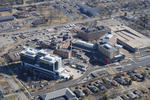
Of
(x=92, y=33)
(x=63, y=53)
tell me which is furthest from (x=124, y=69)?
(x=92, y=33)

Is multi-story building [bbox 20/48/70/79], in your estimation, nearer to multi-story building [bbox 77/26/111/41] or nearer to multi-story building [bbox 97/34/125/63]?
multi-story building [bbox 97/34/125/63]

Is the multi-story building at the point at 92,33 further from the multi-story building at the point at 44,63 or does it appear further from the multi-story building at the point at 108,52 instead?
the multi-story building at the point at 44,63

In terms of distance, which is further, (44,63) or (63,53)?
(63,53)

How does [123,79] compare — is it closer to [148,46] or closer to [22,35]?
[148,46]

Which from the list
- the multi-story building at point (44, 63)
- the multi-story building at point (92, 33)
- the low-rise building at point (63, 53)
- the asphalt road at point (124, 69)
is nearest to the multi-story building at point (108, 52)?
the asphalt road at point (124, 69)

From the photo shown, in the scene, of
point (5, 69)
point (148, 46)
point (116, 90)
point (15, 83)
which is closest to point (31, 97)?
point (15, 83)

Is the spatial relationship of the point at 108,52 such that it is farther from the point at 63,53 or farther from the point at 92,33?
the point at 92,33
